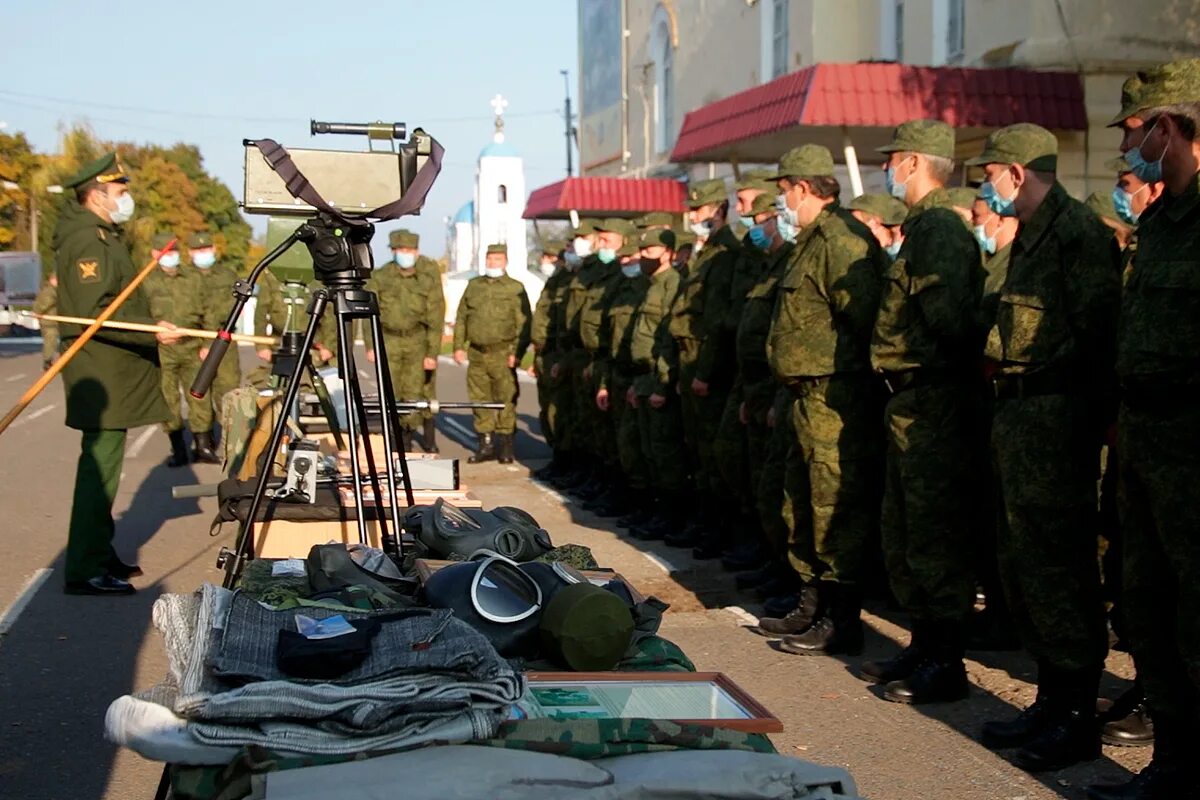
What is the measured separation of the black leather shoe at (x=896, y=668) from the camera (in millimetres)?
5852

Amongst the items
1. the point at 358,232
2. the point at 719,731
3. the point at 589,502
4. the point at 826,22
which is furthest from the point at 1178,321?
the point at 826,22

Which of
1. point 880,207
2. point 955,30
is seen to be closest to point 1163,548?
point 880,207

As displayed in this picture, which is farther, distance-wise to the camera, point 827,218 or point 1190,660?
point 827,218

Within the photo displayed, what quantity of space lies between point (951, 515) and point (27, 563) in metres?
5.71

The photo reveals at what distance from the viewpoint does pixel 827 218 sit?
6477mm

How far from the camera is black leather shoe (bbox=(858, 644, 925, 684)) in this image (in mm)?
5852

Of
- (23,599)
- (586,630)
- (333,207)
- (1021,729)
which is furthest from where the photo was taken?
(23,599)

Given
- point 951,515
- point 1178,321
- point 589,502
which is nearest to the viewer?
point 1178,321

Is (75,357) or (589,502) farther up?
(75,357)

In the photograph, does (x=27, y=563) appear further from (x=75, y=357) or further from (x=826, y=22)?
(x=826, y=22)

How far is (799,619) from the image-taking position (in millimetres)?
6723

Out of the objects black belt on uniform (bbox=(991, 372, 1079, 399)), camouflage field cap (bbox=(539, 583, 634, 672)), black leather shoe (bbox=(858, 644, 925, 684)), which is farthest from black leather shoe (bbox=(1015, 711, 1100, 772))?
camouflage field cap (bbox=(539, 583, 634, 672))

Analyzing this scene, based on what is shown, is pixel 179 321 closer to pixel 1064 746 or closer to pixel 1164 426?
pixel 1064 746

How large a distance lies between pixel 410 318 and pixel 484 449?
151 cm
